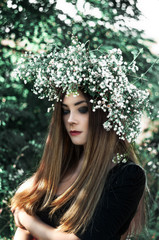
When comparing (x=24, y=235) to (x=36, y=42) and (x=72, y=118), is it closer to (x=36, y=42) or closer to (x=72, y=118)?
(x=72, y=118)

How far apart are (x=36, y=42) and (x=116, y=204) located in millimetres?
1640

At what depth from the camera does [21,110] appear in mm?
3365

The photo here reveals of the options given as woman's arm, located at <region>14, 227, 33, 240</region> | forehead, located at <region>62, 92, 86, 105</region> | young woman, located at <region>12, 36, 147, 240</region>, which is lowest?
woman's arm, located at <region>14, 227, 33, 240</region>

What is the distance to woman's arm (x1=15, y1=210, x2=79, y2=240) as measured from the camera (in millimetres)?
1898

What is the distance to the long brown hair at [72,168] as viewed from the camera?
195 cm

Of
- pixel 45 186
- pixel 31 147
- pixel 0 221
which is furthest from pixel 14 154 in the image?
pixel 45 186

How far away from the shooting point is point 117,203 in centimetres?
186

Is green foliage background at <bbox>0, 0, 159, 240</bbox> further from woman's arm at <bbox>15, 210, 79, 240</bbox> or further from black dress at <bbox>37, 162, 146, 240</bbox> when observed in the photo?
black dress at <bbox>37, 162, 146, 240</bbox>

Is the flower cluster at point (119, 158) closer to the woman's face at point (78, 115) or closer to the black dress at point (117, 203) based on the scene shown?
the black dress at point (117, 203)

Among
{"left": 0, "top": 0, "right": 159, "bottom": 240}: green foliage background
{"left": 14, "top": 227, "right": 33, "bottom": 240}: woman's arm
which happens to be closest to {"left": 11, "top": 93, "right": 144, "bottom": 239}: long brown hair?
{"left": 14, "top": 227, "right": 33, "bottom": 240}: woman's arm

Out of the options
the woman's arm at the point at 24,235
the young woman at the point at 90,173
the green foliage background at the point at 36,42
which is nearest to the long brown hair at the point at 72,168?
the young woman at the point at 90,173

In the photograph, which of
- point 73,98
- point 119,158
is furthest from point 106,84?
point 119,158

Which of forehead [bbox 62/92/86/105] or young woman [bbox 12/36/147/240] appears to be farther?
forehead [bbox 62/92/86/105]

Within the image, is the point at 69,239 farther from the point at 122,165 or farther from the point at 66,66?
the point at 66,66
